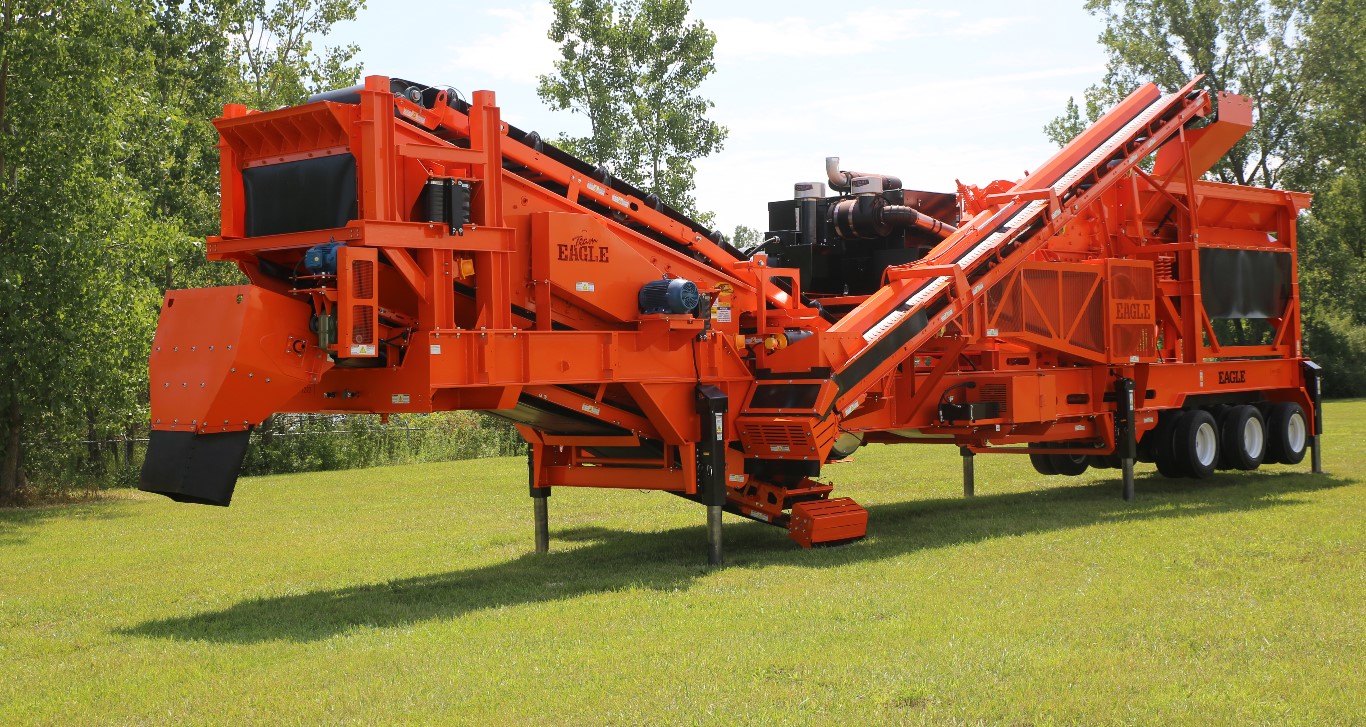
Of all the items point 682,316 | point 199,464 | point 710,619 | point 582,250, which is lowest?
point 710,619

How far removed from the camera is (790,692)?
7027mm

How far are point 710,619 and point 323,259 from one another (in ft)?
12.5

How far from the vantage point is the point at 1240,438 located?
18000mm

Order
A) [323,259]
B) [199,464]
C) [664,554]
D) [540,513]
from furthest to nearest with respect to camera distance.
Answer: [540,513] < [664,554] < [323,259] < [199,464]

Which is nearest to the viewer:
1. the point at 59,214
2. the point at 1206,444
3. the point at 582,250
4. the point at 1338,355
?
the point at 582,250

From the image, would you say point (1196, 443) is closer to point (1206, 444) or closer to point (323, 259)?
point (1206, 444)

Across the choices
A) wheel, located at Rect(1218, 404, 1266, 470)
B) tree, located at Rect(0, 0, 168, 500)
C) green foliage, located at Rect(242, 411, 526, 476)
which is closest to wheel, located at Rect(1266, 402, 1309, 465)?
wheel, located at Rect(1218, 404, 1266, 470)

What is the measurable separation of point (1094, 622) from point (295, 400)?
19.9 ft

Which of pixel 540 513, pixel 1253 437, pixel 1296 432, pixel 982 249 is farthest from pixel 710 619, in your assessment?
pixel 1296 432

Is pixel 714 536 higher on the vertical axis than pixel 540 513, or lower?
lower

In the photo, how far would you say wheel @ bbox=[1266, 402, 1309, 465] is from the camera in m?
18.7

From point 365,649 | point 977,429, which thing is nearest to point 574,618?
point 365,649

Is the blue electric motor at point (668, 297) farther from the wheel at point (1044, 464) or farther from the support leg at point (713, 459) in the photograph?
the wheel at point (1044, 464)

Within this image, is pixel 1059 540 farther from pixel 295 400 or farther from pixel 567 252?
pixel 295 400
